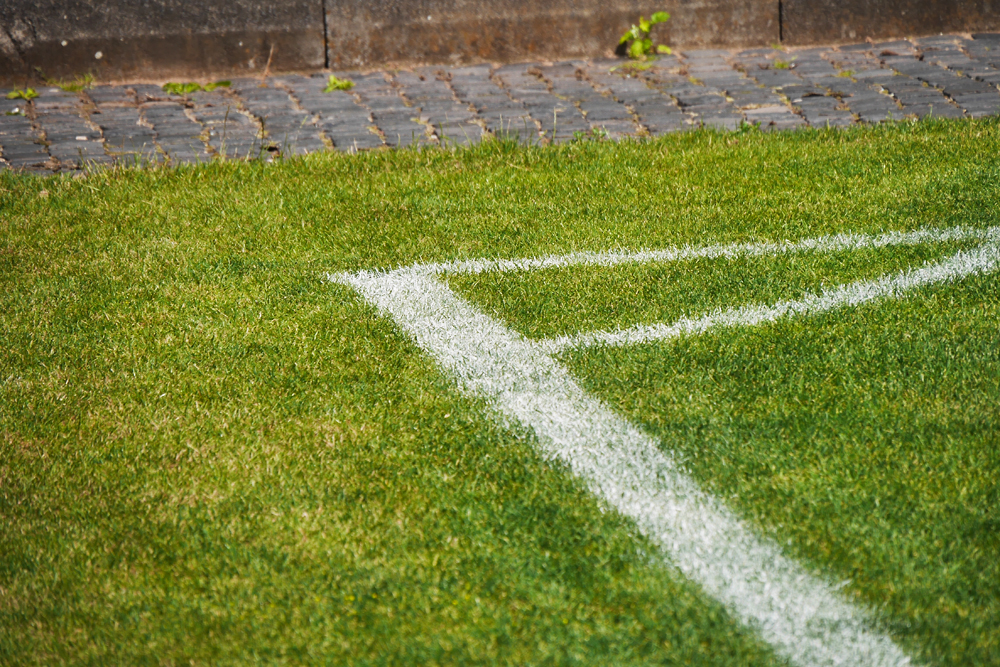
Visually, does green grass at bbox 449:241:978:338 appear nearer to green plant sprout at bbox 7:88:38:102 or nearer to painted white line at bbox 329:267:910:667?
painted white line at bbox 329:267:910:667

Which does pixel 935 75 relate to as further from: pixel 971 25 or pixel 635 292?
pixel 635 292

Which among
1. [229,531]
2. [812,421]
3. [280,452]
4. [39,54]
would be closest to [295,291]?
[280,452]

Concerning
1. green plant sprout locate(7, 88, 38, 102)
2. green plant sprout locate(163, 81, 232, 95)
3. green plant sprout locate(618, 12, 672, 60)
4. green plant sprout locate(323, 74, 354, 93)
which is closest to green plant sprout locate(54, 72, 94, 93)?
green plant sprout locate(7, 88, 38, 102)

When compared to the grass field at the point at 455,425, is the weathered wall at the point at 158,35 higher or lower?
higher

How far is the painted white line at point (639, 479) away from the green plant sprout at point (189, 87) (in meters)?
3.59

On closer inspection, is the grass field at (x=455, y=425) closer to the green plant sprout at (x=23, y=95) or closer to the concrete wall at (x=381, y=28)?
the green plant sprout at (x=23, y=95)

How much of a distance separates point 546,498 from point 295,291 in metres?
1.70

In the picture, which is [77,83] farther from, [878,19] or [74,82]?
[878,19]

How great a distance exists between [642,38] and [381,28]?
6.40ft

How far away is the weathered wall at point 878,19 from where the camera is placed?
7.67m

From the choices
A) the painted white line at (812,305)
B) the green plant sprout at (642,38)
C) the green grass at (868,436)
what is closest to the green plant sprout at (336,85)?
the green plant sprout at (642,38)

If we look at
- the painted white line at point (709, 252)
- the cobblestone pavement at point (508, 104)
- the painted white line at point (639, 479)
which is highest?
the cobblestone pavement at point (508, 104)

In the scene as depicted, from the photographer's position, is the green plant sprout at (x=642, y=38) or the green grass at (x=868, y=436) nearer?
the green grass at (x=868, y=436)

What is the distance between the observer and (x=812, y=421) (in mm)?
2994
